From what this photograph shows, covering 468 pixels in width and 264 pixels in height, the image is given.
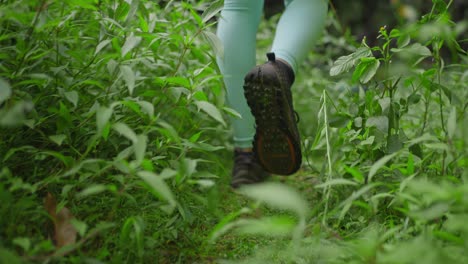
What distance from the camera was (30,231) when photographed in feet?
3.01

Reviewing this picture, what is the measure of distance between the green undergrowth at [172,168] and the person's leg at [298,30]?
20 centimetres

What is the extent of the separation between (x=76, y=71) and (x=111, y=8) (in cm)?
20

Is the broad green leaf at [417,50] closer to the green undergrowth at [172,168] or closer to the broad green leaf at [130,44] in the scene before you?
the green undergrowth at [172,168]

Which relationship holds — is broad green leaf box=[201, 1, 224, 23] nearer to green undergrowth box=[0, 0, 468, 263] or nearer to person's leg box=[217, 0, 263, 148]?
green undergrowth box=[0, 0, 468, 263]

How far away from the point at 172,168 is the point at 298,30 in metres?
0.67

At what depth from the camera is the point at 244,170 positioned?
5.35 ft

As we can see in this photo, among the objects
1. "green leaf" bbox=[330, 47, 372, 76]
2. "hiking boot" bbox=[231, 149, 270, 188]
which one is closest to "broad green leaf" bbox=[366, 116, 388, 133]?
"green leaf" bbox=[330, 47, 372, 76]

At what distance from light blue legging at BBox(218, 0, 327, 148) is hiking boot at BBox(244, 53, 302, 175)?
15cm

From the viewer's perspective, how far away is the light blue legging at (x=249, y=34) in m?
1.49

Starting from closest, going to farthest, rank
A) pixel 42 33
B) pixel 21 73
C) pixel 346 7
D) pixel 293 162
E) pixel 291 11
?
pixel 21 73
pixel 42 33
pixel 293 162
pixel 291 11
pixel 346 7

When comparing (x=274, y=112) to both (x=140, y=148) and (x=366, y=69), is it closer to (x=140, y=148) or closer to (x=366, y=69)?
(x=366, y=69)

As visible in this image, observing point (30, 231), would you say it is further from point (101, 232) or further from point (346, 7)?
point (346, 7)

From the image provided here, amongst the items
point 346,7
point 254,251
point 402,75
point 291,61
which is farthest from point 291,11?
point 346,7

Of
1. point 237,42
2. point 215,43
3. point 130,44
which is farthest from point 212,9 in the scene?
point 237,42
